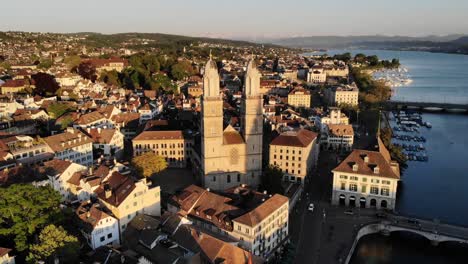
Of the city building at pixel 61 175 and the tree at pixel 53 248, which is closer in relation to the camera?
the tree at pixel 53 248

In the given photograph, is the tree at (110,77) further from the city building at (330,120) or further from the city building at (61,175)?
the city building at (61,175)

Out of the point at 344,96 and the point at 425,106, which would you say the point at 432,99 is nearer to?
the point at 425,106

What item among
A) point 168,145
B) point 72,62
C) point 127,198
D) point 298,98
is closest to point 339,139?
point 168,145

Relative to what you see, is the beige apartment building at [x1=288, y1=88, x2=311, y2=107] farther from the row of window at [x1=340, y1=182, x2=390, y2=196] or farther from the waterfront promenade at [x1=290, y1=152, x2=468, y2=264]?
the row of window at [x1=340, y1=182, x2=390, y2=196]

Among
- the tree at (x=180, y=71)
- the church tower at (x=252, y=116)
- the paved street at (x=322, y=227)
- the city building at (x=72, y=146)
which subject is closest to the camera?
the paved street at (x=322, y=227)

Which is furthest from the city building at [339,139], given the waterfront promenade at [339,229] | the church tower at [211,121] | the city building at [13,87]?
the city building at [13,87]

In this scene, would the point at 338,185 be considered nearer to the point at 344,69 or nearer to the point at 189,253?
the point at 189,253

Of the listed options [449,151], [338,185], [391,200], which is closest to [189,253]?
[338,185]

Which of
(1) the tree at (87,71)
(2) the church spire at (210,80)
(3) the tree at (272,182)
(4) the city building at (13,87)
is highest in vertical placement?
(2) the church spire at (210,80)
